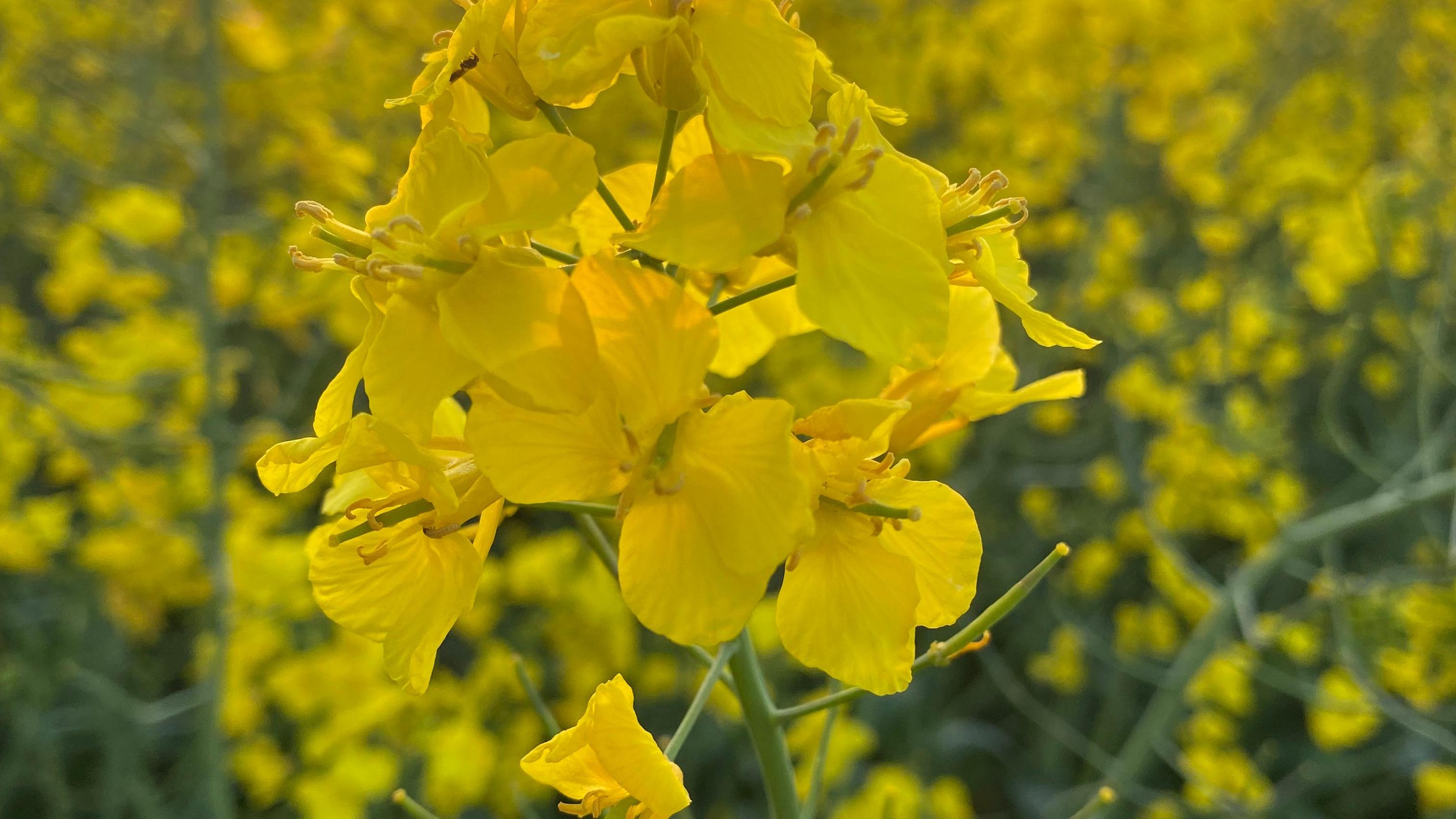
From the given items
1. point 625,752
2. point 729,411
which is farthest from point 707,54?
point 625,752

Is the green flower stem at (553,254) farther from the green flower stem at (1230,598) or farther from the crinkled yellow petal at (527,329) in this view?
the green flower stem at (1230,598)

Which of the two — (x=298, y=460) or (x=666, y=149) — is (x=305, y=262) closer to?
(x=298, y=460)

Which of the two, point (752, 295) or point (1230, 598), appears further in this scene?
point (1230, 598)

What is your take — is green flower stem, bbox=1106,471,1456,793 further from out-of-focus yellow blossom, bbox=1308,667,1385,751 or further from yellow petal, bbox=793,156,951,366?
yellow petal, bbox=793,156,951,366

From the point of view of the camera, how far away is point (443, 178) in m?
0.66

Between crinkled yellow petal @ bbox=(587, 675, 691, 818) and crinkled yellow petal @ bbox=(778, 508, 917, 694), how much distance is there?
13 centimetres

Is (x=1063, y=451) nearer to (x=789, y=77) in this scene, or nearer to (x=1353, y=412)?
(x=1353, y=412)

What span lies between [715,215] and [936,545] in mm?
304

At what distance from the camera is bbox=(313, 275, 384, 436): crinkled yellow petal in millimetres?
701

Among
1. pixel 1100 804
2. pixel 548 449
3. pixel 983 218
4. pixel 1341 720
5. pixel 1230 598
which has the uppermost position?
pixel 983 218

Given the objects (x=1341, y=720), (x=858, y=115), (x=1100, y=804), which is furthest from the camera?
(x=1341, y=720)

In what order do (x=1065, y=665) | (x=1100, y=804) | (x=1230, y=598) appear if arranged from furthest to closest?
(x=1065, y=665) < (x=1230, y=598) < (x=1100, y=804)

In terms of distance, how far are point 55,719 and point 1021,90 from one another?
3.88 m

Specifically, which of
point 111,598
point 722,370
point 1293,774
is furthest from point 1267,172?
point 111,598
